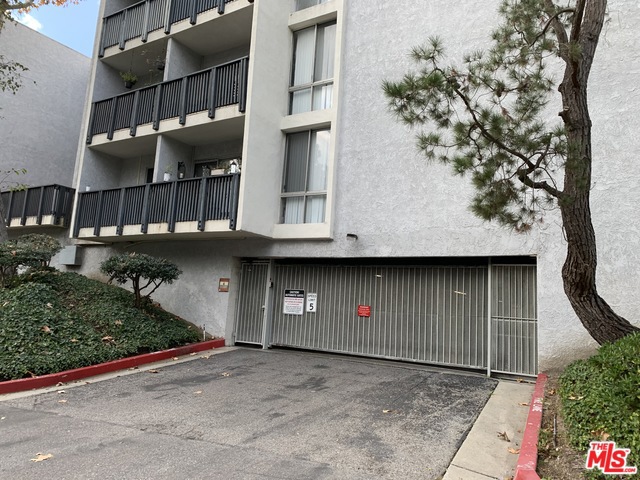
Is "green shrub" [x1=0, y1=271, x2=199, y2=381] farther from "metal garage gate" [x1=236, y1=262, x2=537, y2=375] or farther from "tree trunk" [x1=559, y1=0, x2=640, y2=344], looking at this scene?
"tree trunk" [x1=559, y1=0, x2=640, y2=344]

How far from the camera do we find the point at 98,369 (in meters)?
7.61

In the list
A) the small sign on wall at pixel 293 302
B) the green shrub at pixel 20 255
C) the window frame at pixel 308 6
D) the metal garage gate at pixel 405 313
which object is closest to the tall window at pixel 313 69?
the window frame at pixel 308 6

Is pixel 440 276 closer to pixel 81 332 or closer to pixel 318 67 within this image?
pixel 318 67

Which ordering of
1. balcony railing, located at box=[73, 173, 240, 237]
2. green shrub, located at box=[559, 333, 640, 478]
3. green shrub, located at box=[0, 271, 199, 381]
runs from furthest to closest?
balcony railing, located at box=[73, 173, 240, 237], green shrub, located at box=[0, 271, 199, 381], green shrub, located at box=[559, 333, 640, 478]

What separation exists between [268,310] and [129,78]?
8580mm

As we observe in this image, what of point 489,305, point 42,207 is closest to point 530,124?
point 489,305

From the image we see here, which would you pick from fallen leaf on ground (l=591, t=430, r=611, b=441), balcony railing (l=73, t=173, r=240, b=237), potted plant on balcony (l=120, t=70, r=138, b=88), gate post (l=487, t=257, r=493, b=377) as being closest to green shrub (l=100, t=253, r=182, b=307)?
balcony railing (l=73, t=173, r=240, b=237)

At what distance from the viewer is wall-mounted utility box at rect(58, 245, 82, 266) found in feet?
41.9

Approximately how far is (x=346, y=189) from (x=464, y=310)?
11.5 feet

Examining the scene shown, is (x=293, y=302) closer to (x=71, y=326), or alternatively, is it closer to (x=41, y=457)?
(x=71, y=326)

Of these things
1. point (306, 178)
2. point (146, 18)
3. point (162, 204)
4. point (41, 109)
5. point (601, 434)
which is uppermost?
point (146, 18)

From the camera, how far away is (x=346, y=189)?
30.8 ft

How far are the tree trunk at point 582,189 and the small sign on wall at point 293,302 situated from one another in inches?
248

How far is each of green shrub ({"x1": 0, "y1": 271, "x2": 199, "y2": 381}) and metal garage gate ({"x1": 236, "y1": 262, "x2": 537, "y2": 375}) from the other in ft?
7.00
